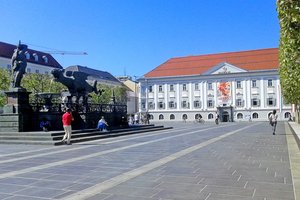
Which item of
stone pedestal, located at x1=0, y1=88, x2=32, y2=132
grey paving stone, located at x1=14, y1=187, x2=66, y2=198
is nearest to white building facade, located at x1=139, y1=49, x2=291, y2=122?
stone pedestal, located at x1=0, y1=88, x2=32, y2=132

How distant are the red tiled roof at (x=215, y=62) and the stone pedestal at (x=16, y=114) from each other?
65093 mm

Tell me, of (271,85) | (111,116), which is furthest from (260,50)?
(111,116)

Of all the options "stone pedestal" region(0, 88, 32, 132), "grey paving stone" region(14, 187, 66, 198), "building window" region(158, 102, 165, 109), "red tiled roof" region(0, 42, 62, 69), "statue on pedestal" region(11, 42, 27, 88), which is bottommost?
"grey paving stone" region(14, 187, 66, 198)

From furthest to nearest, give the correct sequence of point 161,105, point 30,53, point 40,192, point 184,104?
point 30,53 < point 161,105 < point 184,104 < point 40,192

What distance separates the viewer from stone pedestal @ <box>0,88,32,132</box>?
1917cm

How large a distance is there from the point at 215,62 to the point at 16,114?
229 feet

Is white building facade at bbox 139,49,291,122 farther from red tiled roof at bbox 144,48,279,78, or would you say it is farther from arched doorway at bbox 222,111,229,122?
red tiled roof at bbox 144,48,279,78

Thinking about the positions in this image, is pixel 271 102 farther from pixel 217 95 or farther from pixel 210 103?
pixel 210 103

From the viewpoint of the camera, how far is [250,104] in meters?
76.9

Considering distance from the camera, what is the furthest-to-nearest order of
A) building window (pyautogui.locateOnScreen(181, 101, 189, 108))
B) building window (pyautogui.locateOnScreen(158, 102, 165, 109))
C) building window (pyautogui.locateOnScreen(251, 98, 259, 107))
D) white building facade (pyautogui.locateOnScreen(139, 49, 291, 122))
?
1. building window (pyautogui.locateOnScreen(158, 102, 165, 109))
2. building window (pyautogui.locateOnScreen(181, 101, 189, 108))
3. building window (pyautogui.locateOnScreen(251, 98, 259, 107))
4. white building facade (pyautogui.locateOnScreen(139, 49, 291, 122))

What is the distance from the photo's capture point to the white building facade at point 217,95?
75125mm

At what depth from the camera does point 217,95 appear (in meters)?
80.1

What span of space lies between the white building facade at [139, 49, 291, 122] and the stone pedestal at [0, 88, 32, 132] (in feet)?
204

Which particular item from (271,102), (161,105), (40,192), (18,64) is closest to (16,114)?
(18,64)
